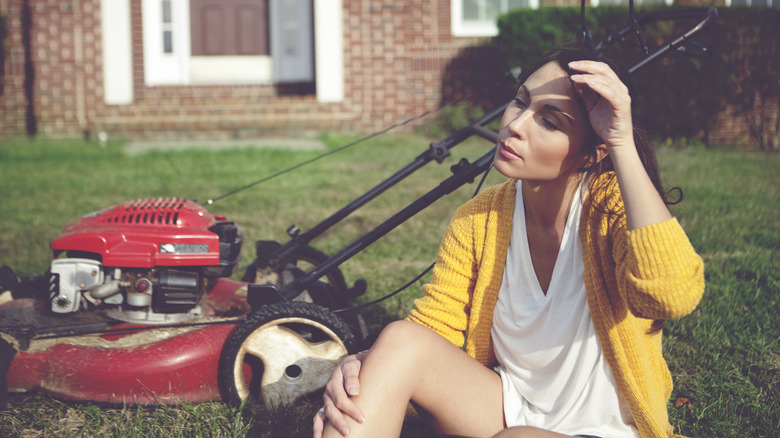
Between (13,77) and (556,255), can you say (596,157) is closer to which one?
(556,255)

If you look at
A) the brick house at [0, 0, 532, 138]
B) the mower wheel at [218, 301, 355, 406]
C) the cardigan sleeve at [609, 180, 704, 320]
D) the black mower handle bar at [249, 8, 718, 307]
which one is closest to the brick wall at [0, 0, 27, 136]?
the brick house at [0, 0, 532, 138]

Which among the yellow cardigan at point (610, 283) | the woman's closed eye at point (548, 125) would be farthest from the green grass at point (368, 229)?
the woman's closed eye at point (548, 125)

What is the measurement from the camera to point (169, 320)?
2.38 metres

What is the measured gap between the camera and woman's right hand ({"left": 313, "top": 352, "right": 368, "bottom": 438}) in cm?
150

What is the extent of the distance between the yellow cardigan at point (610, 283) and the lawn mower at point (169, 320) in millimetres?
305

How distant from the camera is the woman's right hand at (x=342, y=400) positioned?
150 cm

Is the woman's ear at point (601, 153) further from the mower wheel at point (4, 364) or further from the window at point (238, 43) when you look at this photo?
the window at point (238, 43)

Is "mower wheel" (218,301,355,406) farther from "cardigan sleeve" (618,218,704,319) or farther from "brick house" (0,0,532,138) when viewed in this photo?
"brick house" (0,0,532,138)

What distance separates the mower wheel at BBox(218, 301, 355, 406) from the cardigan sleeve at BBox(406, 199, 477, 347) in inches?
14.7

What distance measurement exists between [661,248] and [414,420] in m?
0.84

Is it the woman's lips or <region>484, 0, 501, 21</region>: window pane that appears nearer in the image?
the woman's lips

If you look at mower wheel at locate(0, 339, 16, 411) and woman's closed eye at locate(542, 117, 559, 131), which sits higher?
woman's closed eye at locate(542, 117, 559, 131)

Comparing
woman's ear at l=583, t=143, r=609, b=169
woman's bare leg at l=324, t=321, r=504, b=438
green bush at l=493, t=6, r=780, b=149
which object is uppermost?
green bush at l=493, t=6, r=780, b=149

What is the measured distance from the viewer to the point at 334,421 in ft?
4.94
